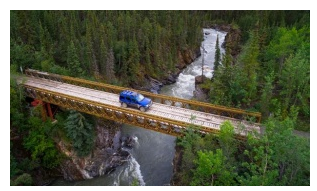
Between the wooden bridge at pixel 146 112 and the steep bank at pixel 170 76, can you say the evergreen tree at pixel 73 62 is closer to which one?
the wooden bridge at pixel 146 112

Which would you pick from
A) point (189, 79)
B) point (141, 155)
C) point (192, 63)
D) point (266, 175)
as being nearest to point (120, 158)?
point (141, 155)

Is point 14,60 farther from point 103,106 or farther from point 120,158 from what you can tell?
point 120,158

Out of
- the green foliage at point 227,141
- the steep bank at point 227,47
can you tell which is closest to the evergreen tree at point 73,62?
the steep bank at point 227,47

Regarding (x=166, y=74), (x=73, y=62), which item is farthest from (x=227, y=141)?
A: (x=166, y=74)

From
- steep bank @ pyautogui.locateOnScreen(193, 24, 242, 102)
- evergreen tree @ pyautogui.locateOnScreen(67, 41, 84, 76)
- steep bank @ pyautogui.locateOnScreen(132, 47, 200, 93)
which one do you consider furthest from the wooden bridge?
steep bank @ pyautogui.locateOnScreen(132, 47, 200, 93)

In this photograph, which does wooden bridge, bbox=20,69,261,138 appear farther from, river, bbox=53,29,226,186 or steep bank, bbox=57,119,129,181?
river, bbox=53,29,226,186
